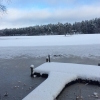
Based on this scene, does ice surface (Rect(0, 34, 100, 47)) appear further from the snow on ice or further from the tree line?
the tree line

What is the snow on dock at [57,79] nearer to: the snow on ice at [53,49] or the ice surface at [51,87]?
the ice surface at [51,87]

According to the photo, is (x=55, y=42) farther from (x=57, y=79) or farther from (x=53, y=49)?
(x=57, y=79)

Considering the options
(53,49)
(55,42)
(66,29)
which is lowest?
(53,49)

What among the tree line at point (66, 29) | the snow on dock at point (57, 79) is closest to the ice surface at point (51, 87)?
the snow on dock at point (57, 79)

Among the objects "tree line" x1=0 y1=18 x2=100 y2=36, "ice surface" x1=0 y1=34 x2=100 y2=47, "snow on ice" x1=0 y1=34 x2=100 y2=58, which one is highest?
"tree line" x1=0 y1=18 x2=100 y2=36

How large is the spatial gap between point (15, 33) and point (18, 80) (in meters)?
88.1

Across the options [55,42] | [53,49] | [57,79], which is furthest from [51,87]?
[55,42]

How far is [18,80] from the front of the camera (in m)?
11.0

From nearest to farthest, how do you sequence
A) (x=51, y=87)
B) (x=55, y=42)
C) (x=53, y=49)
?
(x=51, y=87), (x=53, y=49), (x=55, y=42)

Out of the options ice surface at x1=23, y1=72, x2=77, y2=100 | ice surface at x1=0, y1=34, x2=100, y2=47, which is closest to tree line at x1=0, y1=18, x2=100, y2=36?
ice surface at x1=0, y1=34, x2=100, y2=47

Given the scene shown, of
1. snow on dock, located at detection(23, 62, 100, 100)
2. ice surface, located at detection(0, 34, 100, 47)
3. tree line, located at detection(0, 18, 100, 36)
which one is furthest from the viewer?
tree line, located at detection(0, 18, 100, 36)

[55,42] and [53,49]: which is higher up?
[55,42]

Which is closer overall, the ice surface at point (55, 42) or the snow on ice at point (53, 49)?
the snow on ice at point (53, 49)

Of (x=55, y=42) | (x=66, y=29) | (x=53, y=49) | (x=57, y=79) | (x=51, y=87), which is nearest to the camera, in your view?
(x=51, y=87)
